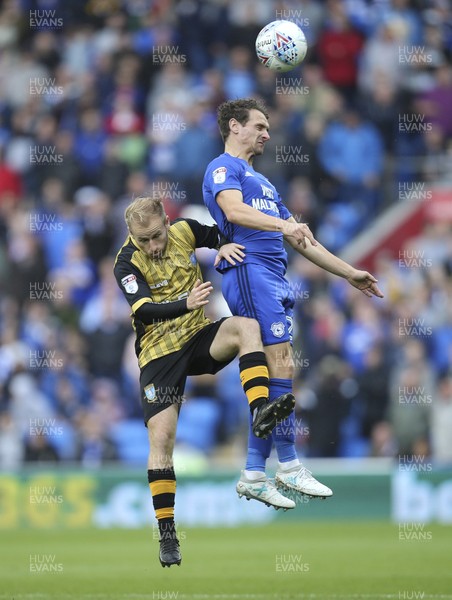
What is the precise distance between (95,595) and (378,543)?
4.70m

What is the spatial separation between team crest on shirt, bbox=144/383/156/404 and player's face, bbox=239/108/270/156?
1.87m

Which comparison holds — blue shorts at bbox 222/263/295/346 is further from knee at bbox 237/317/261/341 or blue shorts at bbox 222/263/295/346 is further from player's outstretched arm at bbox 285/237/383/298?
player's outstretched arm at bbox 285/237/383/298

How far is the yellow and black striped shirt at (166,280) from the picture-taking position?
9828 millimetres

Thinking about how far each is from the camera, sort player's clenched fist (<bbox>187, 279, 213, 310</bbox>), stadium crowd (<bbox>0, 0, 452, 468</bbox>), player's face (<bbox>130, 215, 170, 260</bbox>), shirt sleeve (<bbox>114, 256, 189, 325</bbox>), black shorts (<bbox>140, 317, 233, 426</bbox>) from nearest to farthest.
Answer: player's clenched fist (<bbox>187, 279, 213, 310</bbox>) → shirt sleeve (<bbox>114, 256, 189, 325</bbox>) → player's face (<bbox>130, 215, 170, 260</bbox>) → black shorts (<bbox>140, 317, 233, 426</bbox>) → stadium crowd (<bbox>0, 0, 452, 468</bbox>)

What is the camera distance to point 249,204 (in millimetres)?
9750

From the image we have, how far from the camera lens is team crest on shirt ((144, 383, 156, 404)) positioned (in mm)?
9938

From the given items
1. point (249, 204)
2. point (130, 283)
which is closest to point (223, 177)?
point (249, 204)

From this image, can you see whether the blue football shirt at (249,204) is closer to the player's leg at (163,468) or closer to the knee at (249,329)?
the knee at (249,329)

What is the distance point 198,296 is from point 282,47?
1997 mm

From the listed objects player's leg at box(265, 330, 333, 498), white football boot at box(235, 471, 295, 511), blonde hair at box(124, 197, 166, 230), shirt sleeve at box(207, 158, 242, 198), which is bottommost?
white football boot at box(235, 471, 295, 511)

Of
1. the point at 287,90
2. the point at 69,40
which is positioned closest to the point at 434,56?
the point at 287,90

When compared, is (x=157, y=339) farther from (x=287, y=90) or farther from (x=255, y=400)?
(x=287, y=90)

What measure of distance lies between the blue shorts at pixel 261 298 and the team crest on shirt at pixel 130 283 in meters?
0.66

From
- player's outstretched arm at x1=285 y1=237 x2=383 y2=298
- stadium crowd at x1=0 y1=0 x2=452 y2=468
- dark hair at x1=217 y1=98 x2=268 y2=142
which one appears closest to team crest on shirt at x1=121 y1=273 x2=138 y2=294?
player's outstretched arm at x1=285 y1=237 x2=383 y2=298
